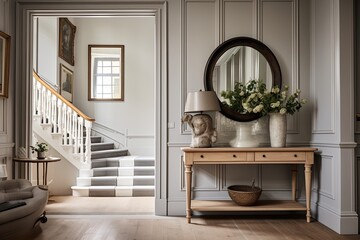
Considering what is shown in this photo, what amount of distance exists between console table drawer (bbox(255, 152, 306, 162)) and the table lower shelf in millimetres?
561

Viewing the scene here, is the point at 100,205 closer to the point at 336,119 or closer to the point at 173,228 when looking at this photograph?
the point at 173,228

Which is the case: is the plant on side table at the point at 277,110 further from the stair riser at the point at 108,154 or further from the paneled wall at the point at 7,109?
the stair riser at the point at 108,154

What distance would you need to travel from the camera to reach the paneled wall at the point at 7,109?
12.6 feet

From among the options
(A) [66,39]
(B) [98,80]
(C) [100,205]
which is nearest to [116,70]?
(B) [98,80]

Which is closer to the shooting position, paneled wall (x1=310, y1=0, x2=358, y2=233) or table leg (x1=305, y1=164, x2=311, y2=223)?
paneled wall (x1=310, y1=0, x2=358, y2=233)

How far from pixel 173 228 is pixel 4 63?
2.75 m

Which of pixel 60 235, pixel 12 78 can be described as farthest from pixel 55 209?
pixel 12 78

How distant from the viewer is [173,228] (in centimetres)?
355

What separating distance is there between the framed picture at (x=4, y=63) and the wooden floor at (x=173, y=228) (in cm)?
164

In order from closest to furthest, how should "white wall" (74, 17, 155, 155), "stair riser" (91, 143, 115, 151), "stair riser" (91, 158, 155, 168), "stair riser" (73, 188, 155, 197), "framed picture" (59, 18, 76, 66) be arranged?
"stair riser" (73, 188, 155, 197) → "stair riser" (91, 158, 155, 168) → "stair riser" (91, 143, 115, 151) → "framed picture" (59, 18, 76, 66) → "white wall" (74, 17, 155, 155)

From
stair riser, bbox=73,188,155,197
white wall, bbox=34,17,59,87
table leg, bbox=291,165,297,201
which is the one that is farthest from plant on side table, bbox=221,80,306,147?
white wall, bbox=34,17,59,87

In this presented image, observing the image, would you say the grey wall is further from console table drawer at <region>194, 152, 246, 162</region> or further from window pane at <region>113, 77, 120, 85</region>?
window pane at <region>113, 77, 120, 85</region>

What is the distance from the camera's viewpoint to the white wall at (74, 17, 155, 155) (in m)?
7.86

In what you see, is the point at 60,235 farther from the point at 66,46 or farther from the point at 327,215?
the point at 66,46
